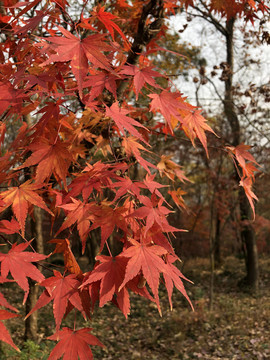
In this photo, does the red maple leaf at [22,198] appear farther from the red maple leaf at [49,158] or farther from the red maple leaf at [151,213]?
the red maple leaf at [151,213]

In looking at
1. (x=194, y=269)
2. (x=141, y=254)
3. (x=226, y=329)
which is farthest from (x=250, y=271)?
(x=141, y=254)

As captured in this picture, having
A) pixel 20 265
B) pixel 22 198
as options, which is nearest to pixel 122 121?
pixel 22 198

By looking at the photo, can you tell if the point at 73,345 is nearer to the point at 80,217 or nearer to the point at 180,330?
the point at 80,217

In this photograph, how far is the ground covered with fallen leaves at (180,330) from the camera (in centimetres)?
453

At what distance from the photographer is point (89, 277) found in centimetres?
94

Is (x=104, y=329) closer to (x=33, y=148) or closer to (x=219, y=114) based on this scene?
(x=33, y=148)

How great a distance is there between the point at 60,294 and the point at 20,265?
15 cm

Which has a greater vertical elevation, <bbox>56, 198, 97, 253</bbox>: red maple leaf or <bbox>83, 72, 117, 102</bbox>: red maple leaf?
<bbox>83, 72, 117, 102</bbox>: red maple leaf

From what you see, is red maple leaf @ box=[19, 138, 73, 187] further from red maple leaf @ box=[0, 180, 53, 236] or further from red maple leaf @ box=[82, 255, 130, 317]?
red maple leaf @ box=[82, 255, 130, 317]

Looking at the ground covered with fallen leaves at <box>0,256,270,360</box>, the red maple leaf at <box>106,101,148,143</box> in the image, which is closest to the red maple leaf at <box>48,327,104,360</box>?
the red maple leaf at <box>106,101,148,143</box>

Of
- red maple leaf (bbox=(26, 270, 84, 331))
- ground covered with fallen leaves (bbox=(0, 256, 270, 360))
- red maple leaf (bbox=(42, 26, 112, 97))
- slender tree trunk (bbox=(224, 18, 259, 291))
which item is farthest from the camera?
slender tree trunk (bbox=(224, 18, 259, 291))

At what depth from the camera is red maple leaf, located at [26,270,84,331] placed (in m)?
0.97

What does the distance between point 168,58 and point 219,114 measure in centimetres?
219

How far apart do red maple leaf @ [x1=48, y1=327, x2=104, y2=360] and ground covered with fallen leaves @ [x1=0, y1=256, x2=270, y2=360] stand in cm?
299
